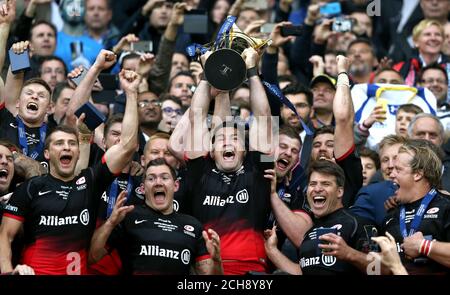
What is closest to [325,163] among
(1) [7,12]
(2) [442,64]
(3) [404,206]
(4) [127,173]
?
(3) [404,206]

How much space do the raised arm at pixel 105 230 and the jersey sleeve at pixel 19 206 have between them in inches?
23.4

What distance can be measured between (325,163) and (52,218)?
229 cm

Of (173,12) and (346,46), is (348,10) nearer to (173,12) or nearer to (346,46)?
(346,46)

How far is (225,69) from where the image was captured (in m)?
11.0

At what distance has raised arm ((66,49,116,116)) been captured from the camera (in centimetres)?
1176

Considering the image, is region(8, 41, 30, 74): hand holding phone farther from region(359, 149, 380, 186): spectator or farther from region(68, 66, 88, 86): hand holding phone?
region(359, 149, 380, 186): spectator

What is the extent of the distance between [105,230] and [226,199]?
44.3 inches

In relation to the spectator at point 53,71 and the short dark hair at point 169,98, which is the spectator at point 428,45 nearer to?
the short dark hair at point 169,98

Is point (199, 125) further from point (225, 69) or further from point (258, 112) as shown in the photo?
point (225, 69)

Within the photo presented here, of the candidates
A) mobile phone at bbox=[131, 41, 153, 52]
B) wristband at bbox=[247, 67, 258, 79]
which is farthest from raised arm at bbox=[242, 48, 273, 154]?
mobile phone at bbox=[131, 41, 153, 52]

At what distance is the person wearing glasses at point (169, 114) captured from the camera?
1336cm

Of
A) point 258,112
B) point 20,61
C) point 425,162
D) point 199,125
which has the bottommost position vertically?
point 425,162

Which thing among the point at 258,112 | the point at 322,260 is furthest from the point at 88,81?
the point at 322,260
